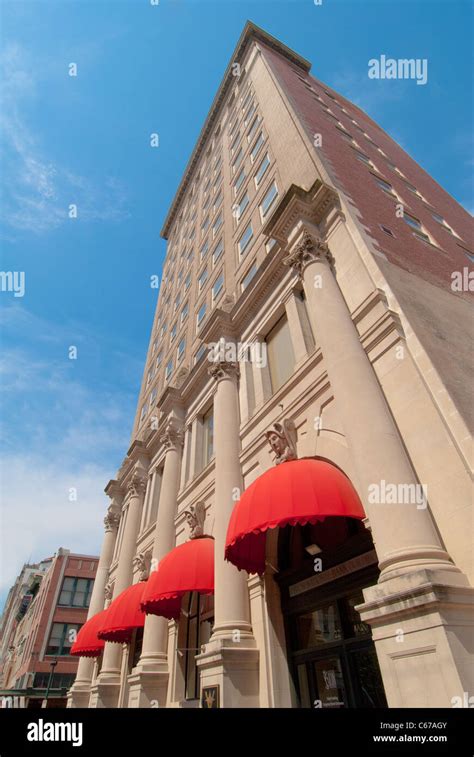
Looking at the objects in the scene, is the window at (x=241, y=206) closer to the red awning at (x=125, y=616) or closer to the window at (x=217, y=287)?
the window at (x=217, y=287)

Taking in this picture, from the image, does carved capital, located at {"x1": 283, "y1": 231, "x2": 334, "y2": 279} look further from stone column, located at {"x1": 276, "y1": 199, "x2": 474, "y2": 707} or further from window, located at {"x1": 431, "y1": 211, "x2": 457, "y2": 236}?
window, located at {"x1": 431, "y1": 211, "x2": 457, "y2": 236}

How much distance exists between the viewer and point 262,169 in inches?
859

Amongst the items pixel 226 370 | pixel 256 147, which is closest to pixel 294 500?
pixel 226 370

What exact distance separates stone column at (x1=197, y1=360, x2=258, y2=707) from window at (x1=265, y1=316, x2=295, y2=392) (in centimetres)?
209

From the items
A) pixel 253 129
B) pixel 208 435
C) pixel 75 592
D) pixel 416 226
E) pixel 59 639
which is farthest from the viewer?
pixel 75 592

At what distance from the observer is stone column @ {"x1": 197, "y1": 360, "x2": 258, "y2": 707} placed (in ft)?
31.9

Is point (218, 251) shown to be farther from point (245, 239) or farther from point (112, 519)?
point (112, 519)

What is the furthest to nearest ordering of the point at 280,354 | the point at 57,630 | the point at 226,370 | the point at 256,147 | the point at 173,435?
the point at 57,630
the point at 256,147
the point at 173,435
the point at 226,370
the point at 280,354

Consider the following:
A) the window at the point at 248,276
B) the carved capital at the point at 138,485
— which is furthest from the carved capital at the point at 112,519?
the window at the point at 248,276

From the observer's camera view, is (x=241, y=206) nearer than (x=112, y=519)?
Yes

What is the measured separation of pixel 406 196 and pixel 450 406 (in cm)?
1790

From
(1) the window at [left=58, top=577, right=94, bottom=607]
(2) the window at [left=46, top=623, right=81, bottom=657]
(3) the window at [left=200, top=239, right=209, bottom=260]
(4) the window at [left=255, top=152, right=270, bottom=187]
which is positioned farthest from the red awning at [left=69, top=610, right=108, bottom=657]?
(1) the window at [left=58, top=577, right=94, bottom=607]

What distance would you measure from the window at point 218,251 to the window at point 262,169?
13.5 ft

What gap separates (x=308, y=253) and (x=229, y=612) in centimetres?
982
